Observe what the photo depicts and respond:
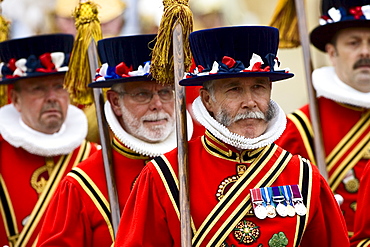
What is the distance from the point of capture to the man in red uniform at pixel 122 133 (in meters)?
6.30

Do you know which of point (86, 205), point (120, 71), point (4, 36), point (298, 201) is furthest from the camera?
point (4, 36)

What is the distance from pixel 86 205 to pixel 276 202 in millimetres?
1409

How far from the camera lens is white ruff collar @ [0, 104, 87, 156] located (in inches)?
292

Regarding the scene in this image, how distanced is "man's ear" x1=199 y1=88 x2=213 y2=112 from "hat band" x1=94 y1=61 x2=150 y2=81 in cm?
96

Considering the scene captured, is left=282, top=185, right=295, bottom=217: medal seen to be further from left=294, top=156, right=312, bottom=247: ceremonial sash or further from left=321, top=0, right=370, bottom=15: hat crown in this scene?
left=321, top=0, right=370, bottom=15: hat crown

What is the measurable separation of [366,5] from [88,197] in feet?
7.82

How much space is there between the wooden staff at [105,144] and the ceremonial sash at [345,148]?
1.42m

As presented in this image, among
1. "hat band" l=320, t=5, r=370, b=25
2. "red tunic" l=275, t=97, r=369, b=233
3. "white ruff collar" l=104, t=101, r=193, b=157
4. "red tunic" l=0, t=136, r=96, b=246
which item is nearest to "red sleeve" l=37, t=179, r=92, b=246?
"white ruff collar" l=104, t=101, r=193, b=157

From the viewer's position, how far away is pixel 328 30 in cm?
773

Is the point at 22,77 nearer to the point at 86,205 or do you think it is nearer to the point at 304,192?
the point at 86,205

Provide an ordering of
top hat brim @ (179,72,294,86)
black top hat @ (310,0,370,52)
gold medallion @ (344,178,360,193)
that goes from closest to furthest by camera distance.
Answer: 1. top hat brim @ (179,72,294,86)
2. gold medallion @ (344,178,360,193)
3. black top hat @ (310,0,370,52)

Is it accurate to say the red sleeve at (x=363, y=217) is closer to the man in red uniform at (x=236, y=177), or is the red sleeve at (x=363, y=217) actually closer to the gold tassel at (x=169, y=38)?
the man in red uniform at (x=236, y=177)

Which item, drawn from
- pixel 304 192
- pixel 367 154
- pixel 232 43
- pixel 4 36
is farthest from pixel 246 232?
pixel 4 36

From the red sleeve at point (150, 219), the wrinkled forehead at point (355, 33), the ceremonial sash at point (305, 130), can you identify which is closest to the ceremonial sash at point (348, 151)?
the ceremonial sash at point (305, 130)
